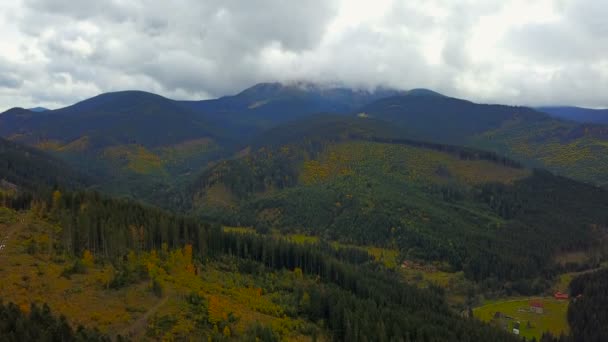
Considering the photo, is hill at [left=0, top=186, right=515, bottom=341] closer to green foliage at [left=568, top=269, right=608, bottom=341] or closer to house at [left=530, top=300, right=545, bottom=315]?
green foliage at [left=568, top=269, right=608, bottom=341]

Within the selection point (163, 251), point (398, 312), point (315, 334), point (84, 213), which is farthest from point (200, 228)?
point (398, 312)

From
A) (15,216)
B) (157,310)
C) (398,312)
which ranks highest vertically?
(15,216)

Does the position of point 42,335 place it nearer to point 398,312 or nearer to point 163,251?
point 163,251

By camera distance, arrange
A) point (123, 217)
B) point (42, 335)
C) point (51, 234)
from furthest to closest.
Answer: point (123, 217) < point (51, 234) < point (42, 335)

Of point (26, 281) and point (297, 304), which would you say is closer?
point (26, 281)

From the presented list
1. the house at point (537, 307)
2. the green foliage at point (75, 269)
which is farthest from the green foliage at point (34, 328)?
the house at point (537, 307)

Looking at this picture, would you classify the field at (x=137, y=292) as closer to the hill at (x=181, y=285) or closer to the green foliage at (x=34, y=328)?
the hill at (x=181, y=285)

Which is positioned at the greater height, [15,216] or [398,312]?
[15,216]
